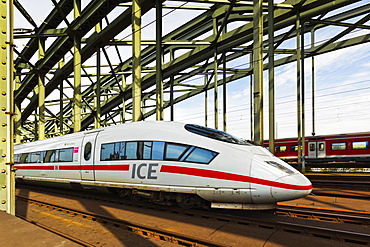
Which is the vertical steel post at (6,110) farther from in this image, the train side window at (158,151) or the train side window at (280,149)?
the train side window at (280,149)

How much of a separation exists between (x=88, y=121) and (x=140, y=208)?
4240 cm

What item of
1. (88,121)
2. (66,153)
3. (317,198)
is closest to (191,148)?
(317,198)

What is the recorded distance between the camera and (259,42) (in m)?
12.7

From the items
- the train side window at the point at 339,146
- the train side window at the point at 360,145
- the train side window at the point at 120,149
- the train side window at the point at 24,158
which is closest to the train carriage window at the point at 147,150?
the train side window at the point at 120,149

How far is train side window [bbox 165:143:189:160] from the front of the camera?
6888 millimetres

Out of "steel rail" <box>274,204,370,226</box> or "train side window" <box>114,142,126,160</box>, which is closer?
"steel rail" <box>274,204,370,226</box>

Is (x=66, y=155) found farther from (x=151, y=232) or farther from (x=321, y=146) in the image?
(x=321, y=146)

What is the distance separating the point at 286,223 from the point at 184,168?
2.64 metres

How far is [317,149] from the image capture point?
24.0 metres

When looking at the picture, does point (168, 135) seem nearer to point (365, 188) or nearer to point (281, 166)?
point (281, 166)

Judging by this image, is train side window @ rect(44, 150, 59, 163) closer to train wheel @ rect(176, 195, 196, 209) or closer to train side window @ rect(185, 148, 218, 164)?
train wheel @ rect(176, 195, 196, 209)

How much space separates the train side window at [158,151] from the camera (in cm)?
723

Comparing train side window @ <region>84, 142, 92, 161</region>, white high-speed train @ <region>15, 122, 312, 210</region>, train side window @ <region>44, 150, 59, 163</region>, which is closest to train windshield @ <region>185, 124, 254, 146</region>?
white high-speed train @ <region>15, 122, 312, 210</region>

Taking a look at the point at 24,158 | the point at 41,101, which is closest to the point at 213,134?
the point at 24,158
